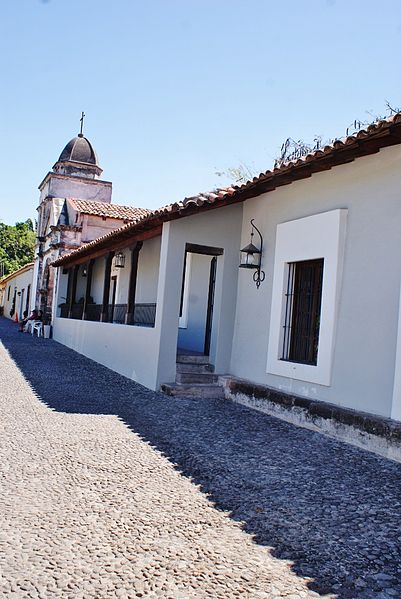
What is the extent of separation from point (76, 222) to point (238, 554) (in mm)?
19712

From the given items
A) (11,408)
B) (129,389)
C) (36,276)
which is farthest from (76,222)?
(11,408)

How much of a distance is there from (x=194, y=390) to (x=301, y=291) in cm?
237

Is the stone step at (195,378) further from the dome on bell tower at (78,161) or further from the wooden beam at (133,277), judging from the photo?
the dome on bell tower at (78,161)

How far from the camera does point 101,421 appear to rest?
21.5 feet

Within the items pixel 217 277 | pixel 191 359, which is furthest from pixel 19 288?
pixel 217 277

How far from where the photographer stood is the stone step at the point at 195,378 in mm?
8742

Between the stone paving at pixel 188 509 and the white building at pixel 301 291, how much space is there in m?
0.71

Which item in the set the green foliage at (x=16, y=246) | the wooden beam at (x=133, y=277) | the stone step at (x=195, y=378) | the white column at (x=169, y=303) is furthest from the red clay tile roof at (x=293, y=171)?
the green foliage at (x=16, y=246)

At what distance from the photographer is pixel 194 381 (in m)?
8.79

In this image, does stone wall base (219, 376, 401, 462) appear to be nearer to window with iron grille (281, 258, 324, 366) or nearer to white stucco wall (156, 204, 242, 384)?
window with iron grille (281, 258, 324, 366)

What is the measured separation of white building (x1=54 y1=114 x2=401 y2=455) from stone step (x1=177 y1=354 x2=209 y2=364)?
209 millimetres

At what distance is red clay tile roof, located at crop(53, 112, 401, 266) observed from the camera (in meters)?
5.39

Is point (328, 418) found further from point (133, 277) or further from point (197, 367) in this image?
point (133, 277)

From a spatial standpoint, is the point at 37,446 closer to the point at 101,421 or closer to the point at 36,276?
the point at 101,421
